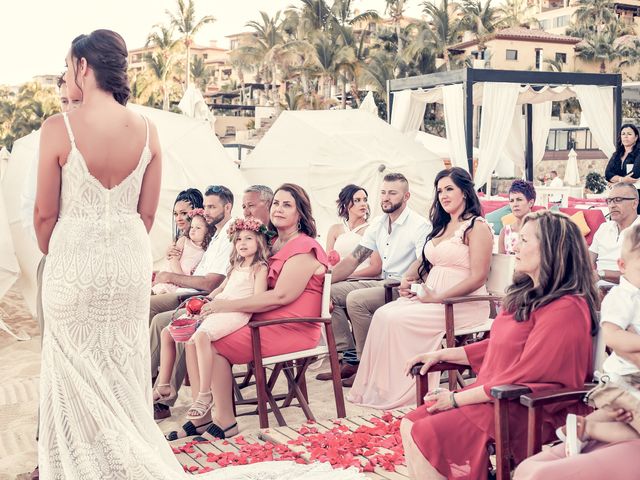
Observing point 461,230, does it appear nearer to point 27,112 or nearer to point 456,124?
point 456,124

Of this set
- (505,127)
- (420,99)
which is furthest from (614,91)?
(420,99)

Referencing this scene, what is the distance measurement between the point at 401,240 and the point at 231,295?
185 cm

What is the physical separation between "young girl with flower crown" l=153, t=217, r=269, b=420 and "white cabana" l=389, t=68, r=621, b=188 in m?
9.80

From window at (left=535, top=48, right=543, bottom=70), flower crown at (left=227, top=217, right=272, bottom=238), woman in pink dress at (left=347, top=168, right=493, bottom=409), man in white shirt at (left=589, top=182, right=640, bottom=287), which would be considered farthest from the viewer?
window at (left=535, top=48, right=543, bottom=70)

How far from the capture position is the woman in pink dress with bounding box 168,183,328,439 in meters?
4.78

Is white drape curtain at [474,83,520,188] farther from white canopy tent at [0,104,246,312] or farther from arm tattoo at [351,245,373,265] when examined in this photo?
arm tattoo at [351,245,373,265]

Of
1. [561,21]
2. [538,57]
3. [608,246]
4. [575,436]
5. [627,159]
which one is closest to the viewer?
[575,436]

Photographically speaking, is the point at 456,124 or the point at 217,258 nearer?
the point at 217,258

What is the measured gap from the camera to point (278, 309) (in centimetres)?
492

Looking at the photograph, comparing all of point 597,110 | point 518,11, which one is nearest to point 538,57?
point 518,11

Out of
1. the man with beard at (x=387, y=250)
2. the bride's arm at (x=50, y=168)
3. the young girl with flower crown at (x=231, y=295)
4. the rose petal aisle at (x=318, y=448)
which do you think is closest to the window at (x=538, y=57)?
the man with beard at (x=387, y=250)

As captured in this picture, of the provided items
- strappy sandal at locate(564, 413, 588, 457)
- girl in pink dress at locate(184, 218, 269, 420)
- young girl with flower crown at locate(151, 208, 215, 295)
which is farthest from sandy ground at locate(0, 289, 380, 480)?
strappy sandal at locate(564, 413, 588, 457)

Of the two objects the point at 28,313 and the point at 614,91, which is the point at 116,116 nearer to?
the point at 28,313

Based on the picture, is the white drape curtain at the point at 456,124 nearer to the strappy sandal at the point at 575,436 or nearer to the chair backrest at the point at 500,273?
the chair backrest at the point at 500,273
